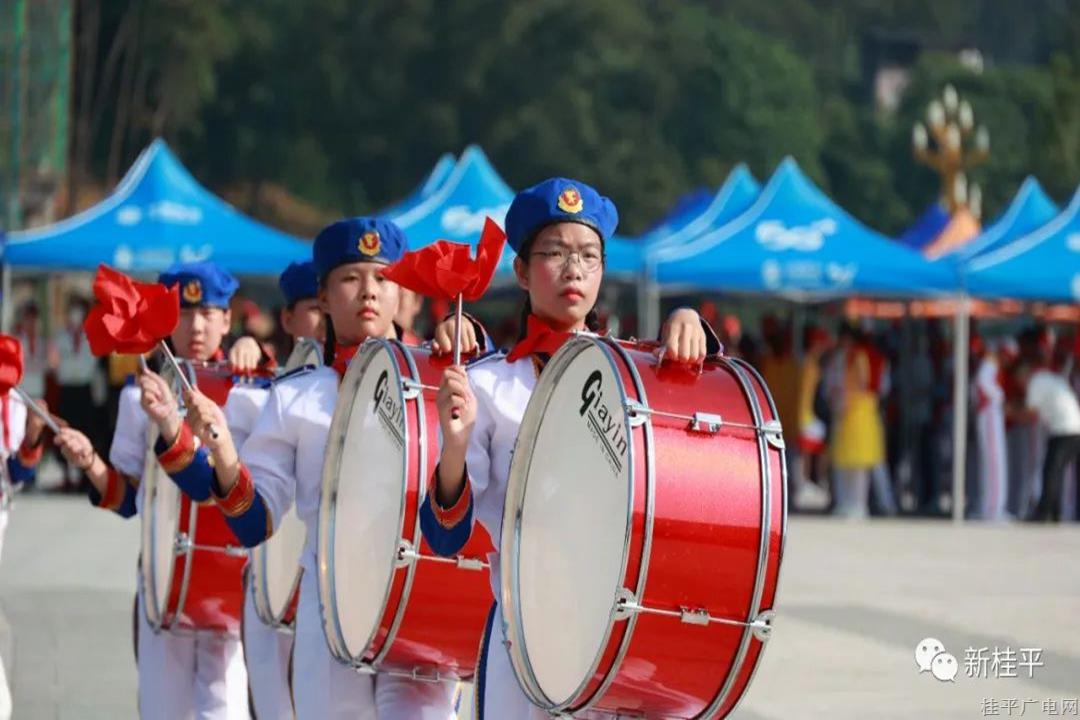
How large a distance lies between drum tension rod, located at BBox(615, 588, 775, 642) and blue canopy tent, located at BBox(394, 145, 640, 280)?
14327 millimetres

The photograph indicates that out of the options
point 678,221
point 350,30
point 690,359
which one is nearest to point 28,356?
point 678,221

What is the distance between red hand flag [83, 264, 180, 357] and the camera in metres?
4.89

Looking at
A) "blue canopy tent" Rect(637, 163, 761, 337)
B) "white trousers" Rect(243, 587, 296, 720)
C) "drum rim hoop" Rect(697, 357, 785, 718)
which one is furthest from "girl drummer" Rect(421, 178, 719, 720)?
"blue canopy tent" Rect(637, 163, 761, 337)

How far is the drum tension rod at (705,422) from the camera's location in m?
4.56

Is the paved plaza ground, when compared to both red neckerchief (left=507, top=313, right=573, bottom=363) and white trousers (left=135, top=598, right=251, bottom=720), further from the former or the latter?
red neckerchief (left=507, top=313, right=573, bottom=363)

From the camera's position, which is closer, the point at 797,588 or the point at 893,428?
the point at 797,588

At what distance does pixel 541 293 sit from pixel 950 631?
23.1ft

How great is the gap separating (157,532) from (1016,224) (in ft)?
50.0

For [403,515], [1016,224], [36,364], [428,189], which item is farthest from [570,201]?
[36,364]

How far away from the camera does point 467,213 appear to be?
1992cm

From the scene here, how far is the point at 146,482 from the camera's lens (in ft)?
24.0

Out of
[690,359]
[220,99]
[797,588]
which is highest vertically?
[220,99]

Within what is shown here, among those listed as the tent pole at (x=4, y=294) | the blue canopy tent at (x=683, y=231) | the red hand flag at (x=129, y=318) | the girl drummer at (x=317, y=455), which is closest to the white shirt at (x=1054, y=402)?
the blue canopy tent at (x=683, y=231)

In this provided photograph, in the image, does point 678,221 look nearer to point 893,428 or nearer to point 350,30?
point 893,428
